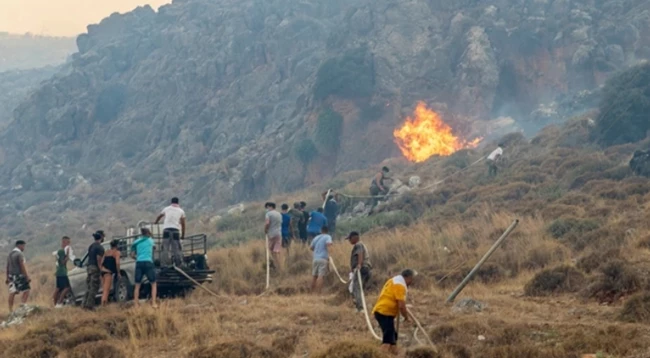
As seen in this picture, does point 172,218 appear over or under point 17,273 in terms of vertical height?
over

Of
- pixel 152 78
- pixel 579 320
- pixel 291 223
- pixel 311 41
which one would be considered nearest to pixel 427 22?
pixel 311 41

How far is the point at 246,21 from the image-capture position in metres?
81.9

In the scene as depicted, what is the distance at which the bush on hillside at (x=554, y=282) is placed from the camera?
50.0 feet

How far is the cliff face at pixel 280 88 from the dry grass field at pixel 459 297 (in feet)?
95.9

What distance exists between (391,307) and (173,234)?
8475 millimetres

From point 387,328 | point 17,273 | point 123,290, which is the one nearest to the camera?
point 387,328

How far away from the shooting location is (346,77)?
5925 centimetres

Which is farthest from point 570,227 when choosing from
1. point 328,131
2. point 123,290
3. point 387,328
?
point 328,131

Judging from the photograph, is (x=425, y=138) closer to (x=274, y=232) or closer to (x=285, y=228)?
(x=285, y=228)

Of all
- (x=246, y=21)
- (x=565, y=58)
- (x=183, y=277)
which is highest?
(x=246, y=21)

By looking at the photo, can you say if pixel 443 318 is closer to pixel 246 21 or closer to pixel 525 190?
pixel 525 190

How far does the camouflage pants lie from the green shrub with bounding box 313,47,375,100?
142 feet

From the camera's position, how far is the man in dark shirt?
56.2ft

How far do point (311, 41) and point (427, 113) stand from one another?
25.0 m
